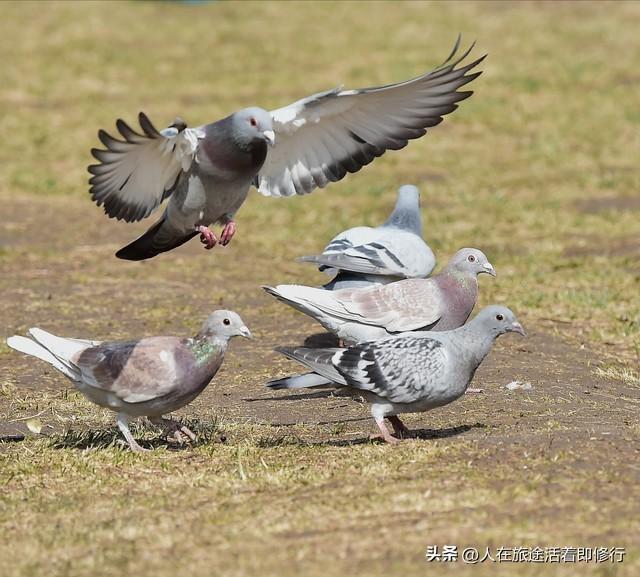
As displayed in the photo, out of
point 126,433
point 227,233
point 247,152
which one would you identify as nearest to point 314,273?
point 227,233

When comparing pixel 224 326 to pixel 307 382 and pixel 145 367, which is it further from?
pixel 307 382

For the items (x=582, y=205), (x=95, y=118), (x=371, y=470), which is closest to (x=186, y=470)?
(x=371, y=470)

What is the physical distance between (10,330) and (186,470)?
3.78 metres

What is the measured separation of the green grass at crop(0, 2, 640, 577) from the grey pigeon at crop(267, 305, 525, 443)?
0.27 meters

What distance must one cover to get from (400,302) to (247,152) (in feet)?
4.45

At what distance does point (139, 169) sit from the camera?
6.35m

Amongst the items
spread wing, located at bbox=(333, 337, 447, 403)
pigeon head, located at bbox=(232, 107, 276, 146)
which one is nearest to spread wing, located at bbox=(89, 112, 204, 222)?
pigeon head, located at bbox=(232, 107, 276, 146)

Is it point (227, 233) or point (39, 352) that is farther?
point (227, 233)

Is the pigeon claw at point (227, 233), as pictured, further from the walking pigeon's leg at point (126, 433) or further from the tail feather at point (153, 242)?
the walking pigeon's leg at point (126, 433)

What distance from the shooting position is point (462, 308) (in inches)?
281

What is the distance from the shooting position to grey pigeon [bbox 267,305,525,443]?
589 cm

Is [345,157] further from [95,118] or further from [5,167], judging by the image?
[95,118]

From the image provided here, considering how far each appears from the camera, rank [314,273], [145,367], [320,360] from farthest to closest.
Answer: [314,273]
[320,360]
[145,367]

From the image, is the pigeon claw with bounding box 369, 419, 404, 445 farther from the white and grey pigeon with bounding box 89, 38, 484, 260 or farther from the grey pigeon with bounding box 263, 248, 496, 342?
the white and grey pigeon with bounding box 89, 38, 484, 260
